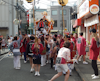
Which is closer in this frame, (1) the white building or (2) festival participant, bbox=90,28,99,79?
(2) festival participant, bbox=90,28,99,79

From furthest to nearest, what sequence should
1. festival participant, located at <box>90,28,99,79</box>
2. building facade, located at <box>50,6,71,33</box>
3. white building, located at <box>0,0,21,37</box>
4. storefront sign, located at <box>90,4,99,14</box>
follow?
building facade, located at <box>50,6,71,33</box>
white building, located at <box>0,0,21,37</box>
storefront sign, located at <box>90,4,99,14</box>
festival participant, located at <box>90,28,99,79</box>

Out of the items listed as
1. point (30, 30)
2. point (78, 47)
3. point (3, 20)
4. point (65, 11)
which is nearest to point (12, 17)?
point (3, 20)

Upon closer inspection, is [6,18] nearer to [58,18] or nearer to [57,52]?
[58,18]

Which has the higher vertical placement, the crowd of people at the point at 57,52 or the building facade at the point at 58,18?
the building facade at the point at 58,18

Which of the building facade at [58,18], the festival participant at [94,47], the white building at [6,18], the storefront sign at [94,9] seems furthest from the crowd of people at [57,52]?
the building facade at [58,18]

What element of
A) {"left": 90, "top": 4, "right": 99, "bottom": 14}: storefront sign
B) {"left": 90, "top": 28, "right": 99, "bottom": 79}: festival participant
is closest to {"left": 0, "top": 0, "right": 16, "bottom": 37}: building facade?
{"left": 90, "top": 4, "right": 99, "bottom": 14}: storefront sign

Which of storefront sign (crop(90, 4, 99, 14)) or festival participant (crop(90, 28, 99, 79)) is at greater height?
storefront sign (crop(90, 4, 99, 14))

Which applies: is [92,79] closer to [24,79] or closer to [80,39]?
[24,79]

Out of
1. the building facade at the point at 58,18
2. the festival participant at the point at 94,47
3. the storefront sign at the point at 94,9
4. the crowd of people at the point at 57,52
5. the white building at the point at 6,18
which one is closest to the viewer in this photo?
the crowd of people at the point at 57,52

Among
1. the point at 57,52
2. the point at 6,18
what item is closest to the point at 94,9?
the point at 57,52

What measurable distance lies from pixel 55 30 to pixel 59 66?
46.7 m

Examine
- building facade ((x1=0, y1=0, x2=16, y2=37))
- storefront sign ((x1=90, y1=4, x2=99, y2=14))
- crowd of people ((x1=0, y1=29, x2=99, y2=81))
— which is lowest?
crowd of people ((x1=0, y1=29, x2=99, y2=81))

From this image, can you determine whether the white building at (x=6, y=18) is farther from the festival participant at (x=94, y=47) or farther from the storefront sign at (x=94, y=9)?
the festival participant at (x=94, y=47)

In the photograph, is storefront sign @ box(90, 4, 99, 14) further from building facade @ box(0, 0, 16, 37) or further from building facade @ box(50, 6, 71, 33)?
building facade @ box(50, 6, 71, 33)
